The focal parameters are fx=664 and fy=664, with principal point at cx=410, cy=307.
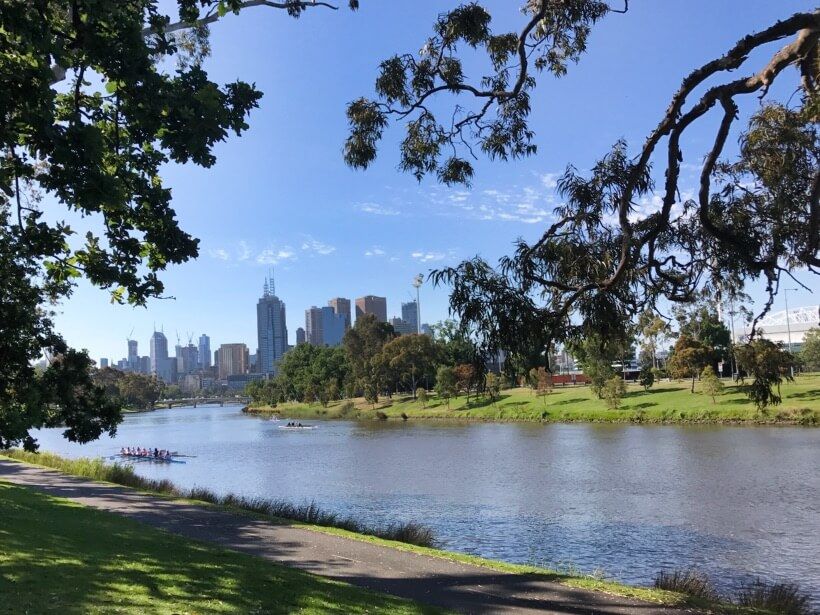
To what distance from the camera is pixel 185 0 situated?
700 centimetres

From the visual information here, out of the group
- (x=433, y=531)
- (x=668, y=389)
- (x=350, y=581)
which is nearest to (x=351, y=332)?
(x=668, y=389)

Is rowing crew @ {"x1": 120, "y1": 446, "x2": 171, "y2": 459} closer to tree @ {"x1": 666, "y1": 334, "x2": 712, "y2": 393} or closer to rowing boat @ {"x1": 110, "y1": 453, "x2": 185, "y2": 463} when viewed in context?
rowing boat @ {"x1": 110, "y1": 453, "x2": 185, "y2": 463}

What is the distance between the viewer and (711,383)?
4806cm

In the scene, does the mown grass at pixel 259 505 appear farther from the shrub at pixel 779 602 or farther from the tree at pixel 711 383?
the tree at pixel 711 383

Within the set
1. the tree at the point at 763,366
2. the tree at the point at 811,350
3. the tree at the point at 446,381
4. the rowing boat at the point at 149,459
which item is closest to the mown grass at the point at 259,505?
the tree at the point at 763,366

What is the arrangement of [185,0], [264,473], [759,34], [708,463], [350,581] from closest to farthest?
[759,34] → [185,0] → [350,581] → [708,463] → [264,473]

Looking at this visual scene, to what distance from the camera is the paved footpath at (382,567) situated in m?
8.38

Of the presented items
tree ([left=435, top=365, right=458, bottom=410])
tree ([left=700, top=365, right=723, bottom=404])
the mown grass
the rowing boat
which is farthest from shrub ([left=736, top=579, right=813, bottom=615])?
tree ([left=435, top=365, right=458, bottom=410])

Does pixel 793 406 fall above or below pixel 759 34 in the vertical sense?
below

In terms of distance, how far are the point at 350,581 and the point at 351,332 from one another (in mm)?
94300

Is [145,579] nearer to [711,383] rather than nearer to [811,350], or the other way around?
[711,383]

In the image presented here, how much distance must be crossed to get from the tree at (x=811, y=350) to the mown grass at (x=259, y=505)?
7118 cm

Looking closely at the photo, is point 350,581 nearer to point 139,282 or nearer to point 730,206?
point 139,282

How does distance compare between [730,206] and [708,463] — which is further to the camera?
[708,463]
